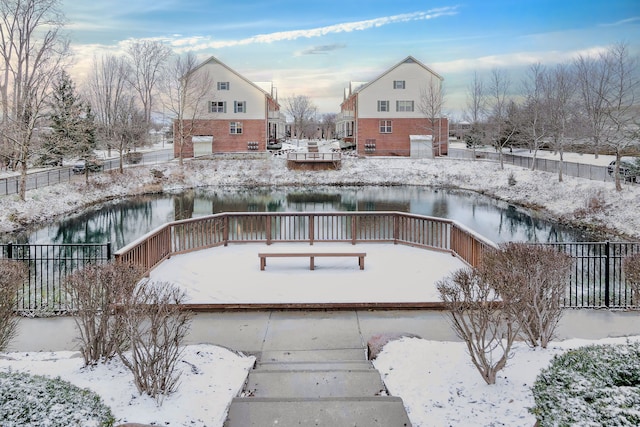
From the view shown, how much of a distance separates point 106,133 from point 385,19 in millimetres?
26273

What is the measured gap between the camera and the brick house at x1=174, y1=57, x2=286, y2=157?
5025 cm

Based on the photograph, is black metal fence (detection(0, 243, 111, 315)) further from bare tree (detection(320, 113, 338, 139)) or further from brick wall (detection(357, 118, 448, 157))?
bare tree (detection(320, 113, 338, 139))

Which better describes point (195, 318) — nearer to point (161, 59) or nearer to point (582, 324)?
point (582, 324)

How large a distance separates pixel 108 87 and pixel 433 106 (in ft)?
112

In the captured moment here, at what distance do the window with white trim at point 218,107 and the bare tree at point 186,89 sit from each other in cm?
65

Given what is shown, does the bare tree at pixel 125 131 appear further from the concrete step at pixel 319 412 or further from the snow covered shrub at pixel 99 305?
the concrete step at pixel 319 412

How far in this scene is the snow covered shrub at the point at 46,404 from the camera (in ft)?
12.6

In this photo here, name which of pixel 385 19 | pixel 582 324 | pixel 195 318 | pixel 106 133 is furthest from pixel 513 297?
pixel 106 133

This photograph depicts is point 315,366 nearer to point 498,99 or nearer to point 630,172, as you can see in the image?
point 630,172

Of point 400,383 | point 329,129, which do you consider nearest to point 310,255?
point 400,383

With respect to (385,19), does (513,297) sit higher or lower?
lower

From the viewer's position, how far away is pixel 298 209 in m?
30.7

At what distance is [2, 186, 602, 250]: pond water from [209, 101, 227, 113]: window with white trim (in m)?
12.6

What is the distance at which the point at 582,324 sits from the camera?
7.90 meters
